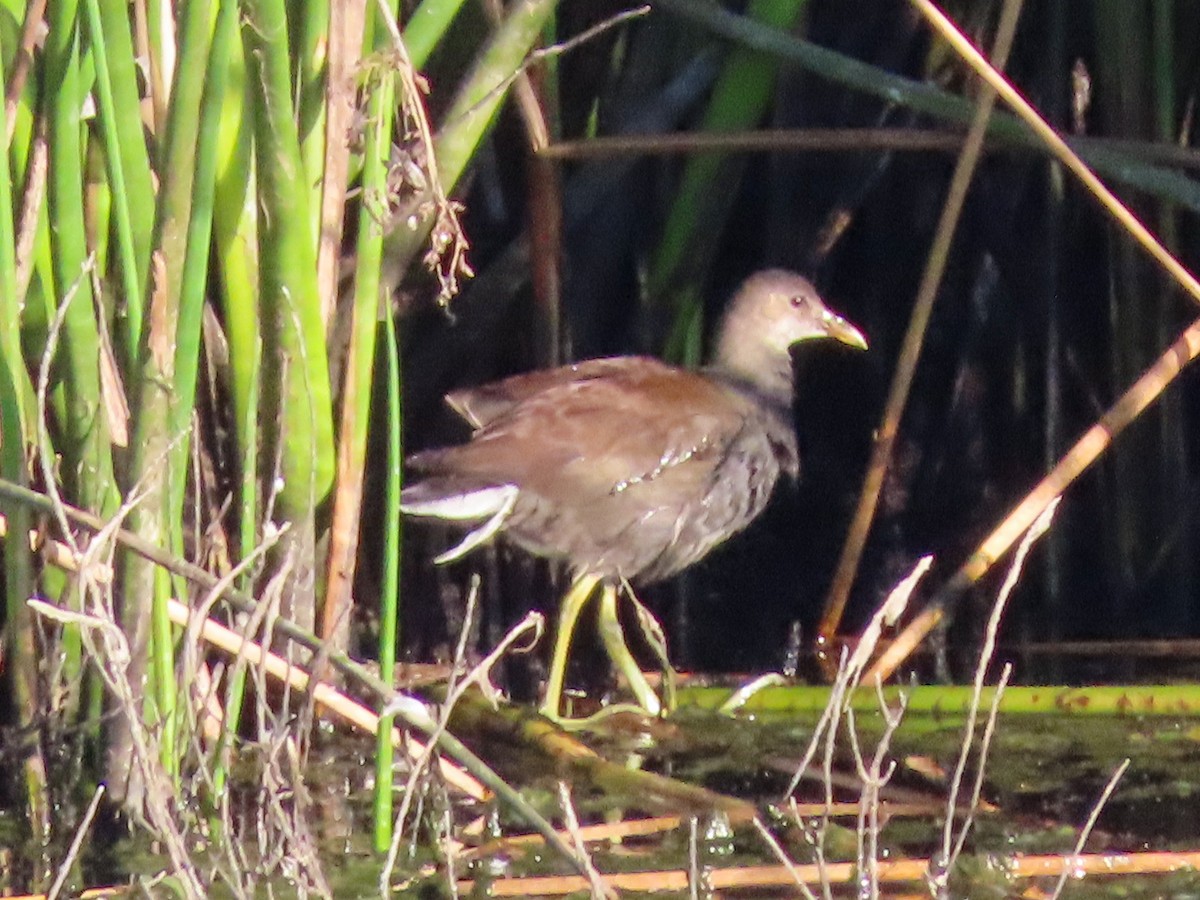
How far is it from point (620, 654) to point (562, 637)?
112 millimetres

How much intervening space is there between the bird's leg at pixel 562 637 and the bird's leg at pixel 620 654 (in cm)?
5

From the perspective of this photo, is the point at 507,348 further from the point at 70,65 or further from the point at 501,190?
the point at 70,65

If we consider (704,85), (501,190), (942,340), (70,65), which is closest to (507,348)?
(501,190)

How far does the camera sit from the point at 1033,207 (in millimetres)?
4141

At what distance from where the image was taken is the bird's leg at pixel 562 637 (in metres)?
3.57

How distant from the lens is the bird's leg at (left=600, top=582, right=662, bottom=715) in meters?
3.55

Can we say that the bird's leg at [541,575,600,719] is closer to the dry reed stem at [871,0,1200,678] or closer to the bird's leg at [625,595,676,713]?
the bird's leg at [625,595,676,713]

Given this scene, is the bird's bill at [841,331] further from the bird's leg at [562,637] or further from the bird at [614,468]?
the bird's leg at [562,637]

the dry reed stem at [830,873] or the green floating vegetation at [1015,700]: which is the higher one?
the green floating vegetation at [1015,700]

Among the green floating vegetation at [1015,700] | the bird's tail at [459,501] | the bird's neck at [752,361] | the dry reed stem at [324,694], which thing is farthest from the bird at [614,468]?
the dry reed stem at [324,694]

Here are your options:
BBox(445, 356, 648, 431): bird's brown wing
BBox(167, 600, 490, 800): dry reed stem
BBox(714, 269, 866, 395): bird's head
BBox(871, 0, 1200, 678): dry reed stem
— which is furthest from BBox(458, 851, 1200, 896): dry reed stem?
BBox(714, 269, 866, 395): bird's head

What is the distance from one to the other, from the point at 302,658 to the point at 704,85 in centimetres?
143

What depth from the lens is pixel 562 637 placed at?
3688mm

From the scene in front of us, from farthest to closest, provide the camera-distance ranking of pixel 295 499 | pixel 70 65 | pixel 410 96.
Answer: pixel 295 499, pixel 410 96, pixel 70 65
